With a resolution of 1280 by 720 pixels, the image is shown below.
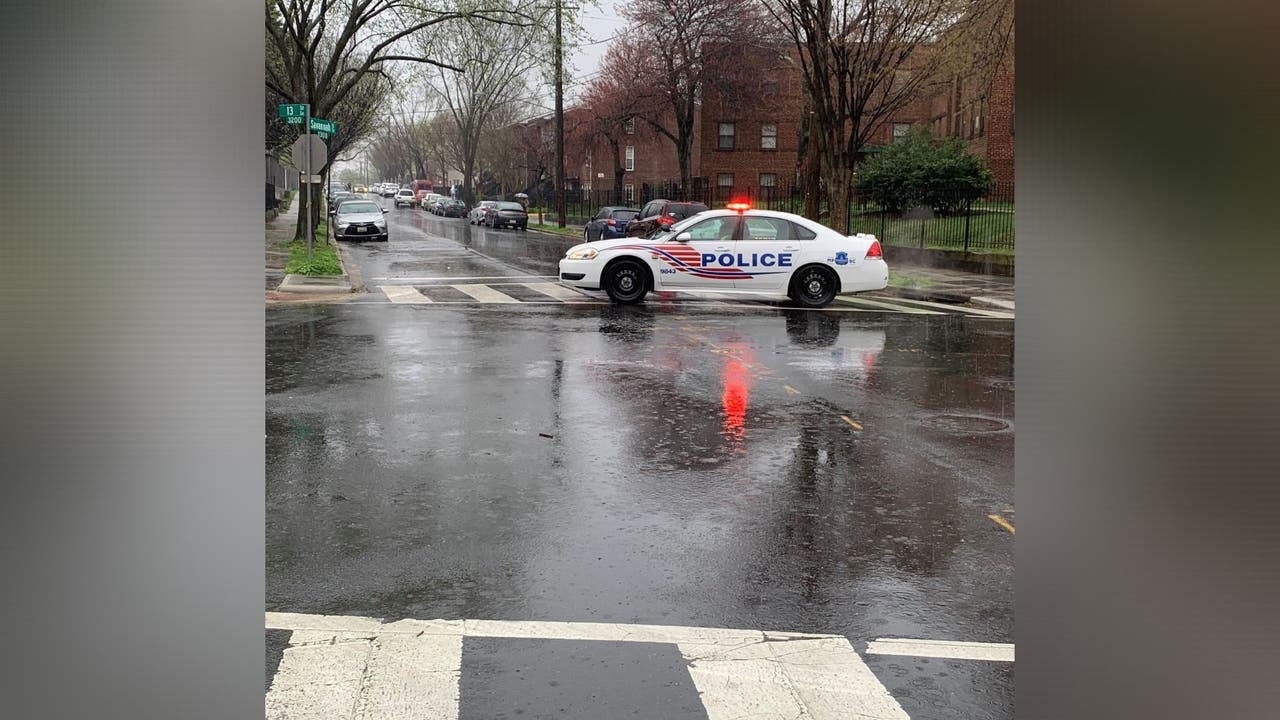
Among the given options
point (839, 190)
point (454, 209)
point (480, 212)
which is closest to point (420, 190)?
point (454, 209)

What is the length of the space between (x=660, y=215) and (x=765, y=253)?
1454 cm

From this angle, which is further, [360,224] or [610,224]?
[360,224]

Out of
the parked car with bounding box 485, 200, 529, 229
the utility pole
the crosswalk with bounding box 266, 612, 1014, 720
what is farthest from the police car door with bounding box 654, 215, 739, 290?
the parked car with bounding box 485, 200, 529, 229

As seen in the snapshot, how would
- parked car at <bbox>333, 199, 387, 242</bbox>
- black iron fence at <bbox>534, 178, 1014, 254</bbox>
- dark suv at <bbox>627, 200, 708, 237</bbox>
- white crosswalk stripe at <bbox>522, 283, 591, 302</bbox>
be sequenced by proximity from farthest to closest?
parked car at <bbox>333, 199, 387, 242</bbox> < dark suv at <bbox>627, 200, 708, 237</bbox> < black iron fence at <bbox>534, 178, 1014, 254</bbox> < white crosswalk stripe at <bbox>522, 283, 591, 302</bbox>

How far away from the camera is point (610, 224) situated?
3688 cm

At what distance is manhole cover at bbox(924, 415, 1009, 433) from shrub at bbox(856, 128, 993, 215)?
25.2 meters

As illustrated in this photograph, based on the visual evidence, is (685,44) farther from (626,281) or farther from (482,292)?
(626,281)

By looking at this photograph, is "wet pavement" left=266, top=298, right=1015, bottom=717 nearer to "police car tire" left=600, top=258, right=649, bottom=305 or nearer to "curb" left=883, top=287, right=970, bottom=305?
"police car tire" left=600, top=258, right=649, bottom=305

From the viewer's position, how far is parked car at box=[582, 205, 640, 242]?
119ft

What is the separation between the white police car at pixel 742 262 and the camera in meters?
18.6

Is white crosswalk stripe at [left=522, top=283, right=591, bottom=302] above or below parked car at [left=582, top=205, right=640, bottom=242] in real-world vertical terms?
below

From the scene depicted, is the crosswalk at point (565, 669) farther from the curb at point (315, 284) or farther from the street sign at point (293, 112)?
the street sign at point (293, 112)
